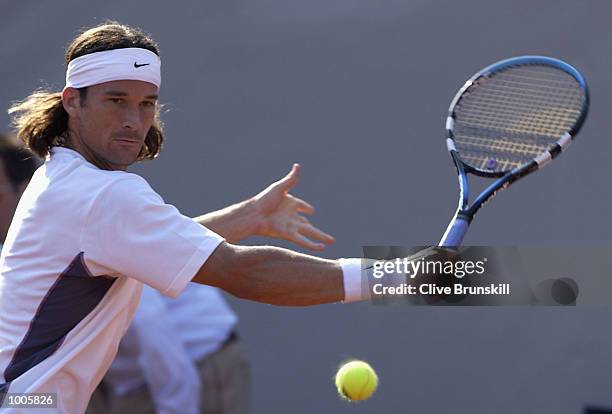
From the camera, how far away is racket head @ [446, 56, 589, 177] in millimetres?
3742

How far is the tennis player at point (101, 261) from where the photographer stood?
2.72 metres

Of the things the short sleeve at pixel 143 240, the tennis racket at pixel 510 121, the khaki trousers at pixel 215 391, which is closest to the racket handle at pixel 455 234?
the tennis racket at pixel 510 121

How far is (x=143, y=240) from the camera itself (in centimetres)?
271

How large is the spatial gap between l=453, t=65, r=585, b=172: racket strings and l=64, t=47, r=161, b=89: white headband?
3.67ft

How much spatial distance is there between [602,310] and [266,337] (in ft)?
4.56

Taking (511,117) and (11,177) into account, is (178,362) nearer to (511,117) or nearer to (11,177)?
(11,177)

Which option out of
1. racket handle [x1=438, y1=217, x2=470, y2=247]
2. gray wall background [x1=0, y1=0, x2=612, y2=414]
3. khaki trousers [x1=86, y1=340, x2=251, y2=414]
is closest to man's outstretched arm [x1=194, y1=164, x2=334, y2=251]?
racket handle [x1=438, y1=217, x2=470, y2=247]

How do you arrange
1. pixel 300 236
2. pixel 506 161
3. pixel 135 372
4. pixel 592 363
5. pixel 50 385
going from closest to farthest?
1. pixel 50 385
2. pixel 300 236
3. pixel 506 161
4. pixel 135 372
5. pixel 592 363

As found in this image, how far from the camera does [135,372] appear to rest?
4406 mm

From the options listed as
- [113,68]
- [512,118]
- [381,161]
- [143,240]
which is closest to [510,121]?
[512,118]

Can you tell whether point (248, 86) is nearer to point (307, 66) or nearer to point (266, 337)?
point (307, 66)

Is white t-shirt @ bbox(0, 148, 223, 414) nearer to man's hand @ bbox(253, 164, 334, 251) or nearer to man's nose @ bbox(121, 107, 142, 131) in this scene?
man's nose @ bbox(121, 107, 142, 131)

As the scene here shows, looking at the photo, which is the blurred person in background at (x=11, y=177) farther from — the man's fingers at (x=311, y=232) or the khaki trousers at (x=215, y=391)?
the man's fingers at (x=311, y=232)

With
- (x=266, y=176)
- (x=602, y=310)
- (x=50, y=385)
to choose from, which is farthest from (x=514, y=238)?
(x=50, y=385)
